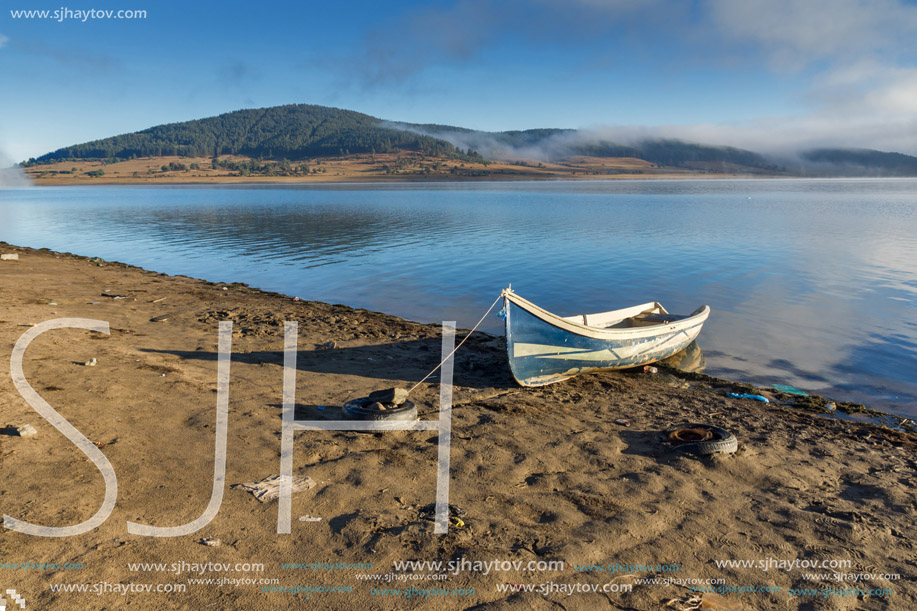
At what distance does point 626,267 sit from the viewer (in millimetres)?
25641

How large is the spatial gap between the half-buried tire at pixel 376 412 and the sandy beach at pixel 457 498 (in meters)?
0.27

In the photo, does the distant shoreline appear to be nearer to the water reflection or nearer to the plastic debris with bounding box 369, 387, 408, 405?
the water reflection

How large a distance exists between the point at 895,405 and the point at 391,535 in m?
10.9

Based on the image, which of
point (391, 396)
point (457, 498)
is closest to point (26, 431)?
point (391, 396)

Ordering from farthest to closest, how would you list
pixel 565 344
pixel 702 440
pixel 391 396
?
pixel 565 344
pixel 391 396
pixel 702 440

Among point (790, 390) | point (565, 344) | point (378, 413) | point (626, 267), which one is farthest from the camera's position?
point (626, 267)

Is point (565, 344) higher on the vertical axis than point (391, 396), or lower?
higher

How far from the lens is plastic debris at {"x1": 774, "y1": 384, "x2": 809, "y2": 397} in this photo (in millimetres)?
10766

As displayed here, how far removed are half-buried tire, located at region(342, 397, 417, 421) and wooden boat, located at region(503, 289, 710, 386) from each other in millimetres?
2583

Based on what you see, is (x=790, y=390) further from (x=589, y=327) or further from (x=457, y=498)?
(x=457, y=498)

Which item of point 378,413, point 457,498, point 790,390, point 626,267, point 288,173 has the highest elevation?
point 288,173

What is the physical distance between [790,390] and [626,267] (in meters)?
15.0

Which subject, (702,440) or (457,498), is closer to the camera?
(457,498)

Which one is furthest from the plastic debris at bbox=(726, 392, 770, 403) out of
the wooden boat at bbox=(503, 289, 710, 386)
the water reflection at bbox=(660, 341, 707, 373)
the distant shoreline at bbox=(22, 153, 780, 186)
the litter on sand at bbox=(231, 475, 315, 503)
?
the distant shoreline at bbox=(22, 153, 780, 186)
